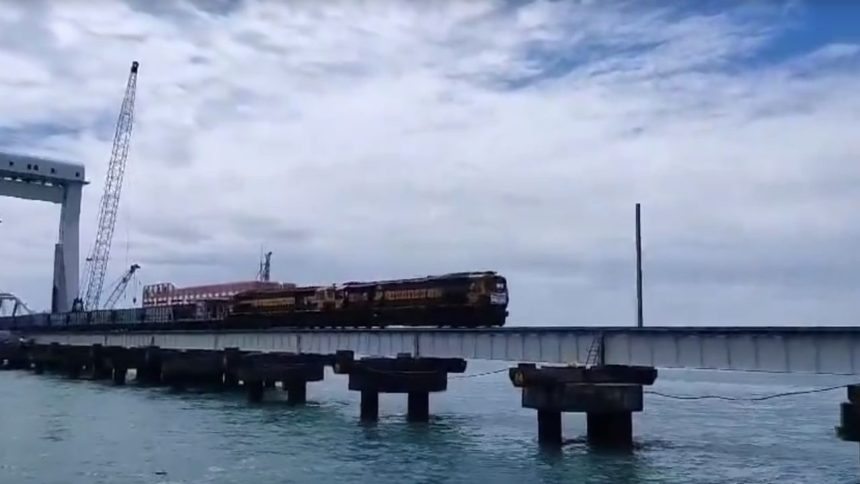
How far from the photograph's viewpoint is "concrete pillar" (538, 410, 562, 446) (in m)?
38.3

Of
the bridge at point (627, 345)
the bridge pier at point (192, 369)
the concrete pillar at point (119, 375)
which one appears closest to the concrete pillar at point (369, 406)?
the bridge at point (627, 345)

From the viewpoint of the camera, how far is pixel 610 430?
37562 mm

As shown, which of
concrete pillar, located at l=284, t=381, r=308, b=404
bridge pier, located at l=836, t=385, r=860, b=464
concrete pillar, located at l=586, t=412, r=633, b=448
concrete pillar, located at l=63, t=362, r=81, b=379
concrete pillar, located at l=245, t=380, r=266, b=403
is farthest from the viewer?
concrete pillar, located at l=63, t=362, r=81, b=379

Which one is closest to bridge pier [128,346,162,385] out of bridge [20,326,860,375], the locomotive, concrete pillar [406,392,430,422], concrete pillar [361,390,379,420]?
the locomotive

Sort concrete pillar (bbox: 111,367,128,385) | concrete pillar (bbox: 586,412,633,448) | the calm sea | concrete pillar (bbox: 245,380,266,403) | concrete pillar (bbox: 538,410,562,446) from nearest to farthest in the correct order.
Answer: the calm sea → concrete pillar (bbox: 586,412,633,448) → concrete pillar (bbox: 538,410,562,446) → concrete pillar (bbox: 245,380,266,403) → concrete pillar (bbox: 111,367,128,385)

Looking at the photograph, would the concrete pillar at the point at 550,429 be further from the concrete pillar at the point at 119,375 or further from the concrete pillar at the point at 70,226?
the concrete pillar at the point at 70,226

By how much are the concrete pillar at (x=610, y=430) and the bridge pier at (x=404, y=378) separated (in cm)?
1052

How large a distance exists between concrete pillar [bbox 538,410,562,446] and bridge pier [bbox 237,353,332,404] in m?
20.4

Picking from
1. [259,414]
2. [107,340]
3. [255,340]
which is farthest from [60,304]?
[259,414]

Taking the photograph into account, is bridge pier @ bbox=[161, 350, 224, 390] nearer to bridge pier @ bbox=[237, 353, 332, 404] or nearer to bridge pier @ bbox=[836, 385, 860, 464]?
bridge pier @ bbox=[237, 353, 332, 404]

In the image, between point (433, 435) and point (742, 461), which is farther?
point (433, 435)

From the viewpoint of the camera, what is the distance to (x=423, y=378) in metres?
46.3

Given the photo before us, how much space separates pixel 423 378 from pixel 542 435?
360 inches

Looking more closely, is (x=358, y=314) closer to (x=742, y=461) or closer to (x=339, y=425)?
(x=339, y=425)
